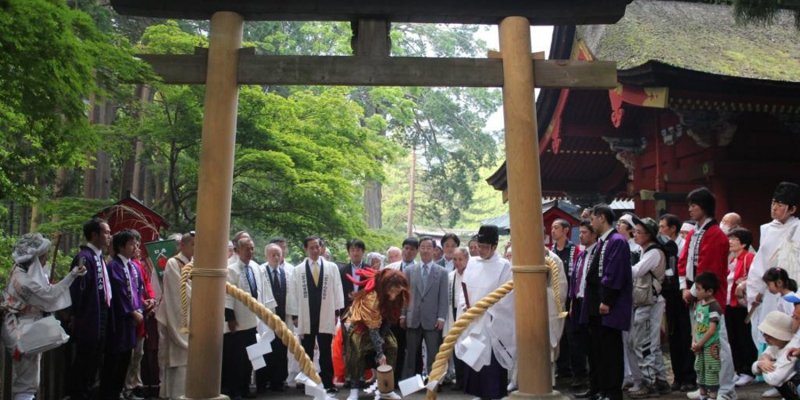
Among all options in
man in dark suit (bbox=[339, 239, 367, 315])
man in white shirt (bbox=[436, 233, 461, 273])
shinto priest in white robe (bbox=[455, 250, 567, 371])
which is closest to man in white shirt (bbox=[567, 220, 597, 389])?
shinto priest in white robe (bbox=[455, 250, 567, 371])

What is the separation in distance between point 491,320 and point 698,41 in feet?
22.9

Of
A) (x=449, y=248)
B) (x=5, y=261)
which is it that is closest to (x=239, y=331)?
(x=5, y=261)

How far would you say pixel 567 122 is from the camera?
1348 centimetres

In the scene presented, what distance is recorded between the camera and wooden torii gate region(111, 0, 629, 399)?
20.4 ft

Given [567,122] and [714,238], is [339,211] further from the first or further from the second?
[714,238]

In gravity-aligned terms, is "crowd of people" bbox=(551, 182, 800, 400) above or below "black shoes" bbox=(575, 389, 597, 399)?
above

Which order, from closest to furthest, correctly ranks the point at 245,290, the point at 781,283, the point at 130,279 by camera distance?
1. the point at 781,283
2. the point at 130,279
3. the point at 245,290

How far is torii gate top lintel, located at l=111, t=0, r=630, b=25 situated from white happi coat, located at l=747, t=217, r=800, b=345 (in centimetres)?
259

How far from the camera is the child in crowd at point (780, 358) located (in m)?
5.59

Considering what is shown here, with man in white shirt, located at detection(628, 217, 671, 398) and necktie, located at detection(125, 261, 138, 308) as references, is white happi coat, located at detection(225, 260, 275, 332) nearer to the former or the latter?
necktie, located at detection(125, 261, 138, 308)

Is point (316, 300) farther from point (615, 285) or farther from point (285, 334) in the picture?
point (615, 285)

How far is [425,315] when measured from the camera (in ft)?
29.5

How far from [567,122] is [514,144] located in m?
7.41

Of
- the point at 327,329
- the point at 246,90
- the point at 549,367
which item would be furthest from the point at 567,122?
the point at 549,367
